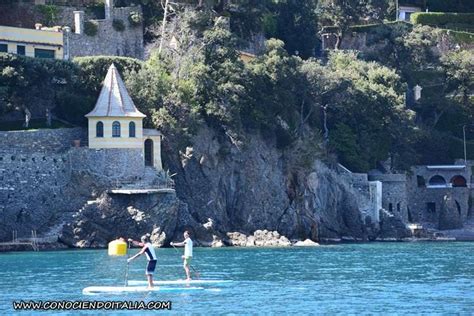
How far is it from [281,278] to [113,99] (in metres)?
30.5

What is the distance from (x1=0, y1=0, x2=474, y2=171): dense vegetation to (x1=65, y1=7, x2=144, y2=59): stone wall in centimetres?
328

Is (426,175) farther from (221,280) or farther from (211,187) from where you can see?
(221,280)

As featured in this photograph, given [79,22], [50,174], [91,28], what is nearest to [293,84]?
[91,28]

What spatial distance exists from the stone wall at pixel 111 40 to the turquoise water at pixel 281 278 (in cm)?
2151

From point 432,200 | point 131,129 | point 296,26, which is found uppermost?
point 296,26

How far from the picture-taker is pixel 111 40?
11638 cm

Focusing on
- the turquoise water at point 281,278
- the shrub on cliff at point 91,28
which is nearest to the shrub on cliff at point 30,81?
the shrub on cliff at point 91,28

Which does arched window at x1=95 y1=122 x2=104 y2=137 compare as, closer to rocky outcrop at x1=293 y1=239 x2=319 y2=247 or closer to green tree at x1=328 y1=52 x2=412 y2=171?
rocky outcrop at x1=293 y1=239 x2=319 y2=247

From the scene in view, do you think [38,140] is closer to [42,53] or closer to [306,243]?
[42,53]

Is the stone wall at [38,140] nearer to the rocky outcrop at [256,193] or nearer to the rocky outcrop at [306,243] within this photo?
the rocky outcrop at [256,193]

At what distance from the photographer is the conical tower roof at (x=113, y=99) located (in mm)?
103188

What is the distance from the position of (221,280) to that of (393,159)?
5453 centimetres

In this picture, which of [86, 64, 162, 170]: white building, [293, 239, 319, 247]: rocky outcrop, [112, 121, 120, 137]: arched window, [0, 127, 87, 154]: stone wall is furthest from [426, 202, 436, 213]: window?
[0, 127, 87, 154]: stone wall

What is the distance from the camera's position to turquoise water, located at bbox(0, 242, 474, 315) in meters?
64.3
